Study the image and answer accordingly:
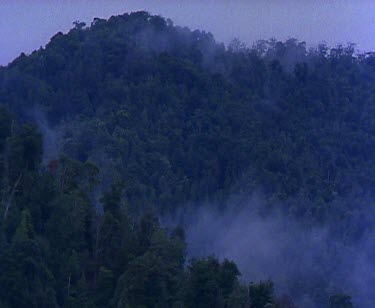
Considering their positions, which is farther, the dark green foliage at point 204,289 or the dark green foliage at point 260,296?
the dark green foliage at point 204,289

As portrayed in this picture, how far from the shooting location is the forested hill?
19.3 m

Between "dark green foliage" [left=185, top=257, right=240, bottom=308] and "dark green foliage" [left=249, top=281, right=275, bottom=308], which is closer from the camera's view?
"dark green foliage" [left=249, top=281, right=275, bottom=308]

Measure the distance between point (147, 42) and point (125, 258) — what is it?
795 inches

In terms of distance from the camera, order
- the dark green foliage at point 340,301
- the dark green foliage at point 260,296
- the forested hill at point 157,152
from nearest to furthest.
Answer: the dark green foliage at point 260,296 → the forested hill at point 157,152 → the dark green foliage at point 340,301

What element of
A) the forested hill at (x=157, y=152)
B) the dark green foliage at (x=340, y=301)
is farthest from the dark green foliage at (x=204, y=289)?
the dark green foliage at (x=340, y=301)

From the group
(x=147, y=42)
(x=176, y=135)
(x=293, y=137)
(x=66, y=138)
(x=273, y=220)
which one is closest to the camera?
(x=273, y=220)

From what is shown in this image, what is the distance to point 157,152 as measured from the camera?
32.2m

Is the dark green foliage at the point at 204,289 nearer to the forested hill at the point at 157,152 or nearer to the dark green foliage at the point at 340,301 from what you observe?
the forested hill at the point at 157,152

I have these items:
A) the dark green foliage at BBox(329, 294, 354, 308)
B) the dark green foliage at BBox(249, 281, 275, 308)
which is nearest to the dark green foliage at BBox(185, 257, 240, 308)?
the dark green foliage at BBox(249, 281, 275, 308)

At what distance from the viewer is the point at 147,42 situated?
4009 cm

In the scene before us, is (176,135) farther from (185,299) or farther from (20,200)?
(185,299)

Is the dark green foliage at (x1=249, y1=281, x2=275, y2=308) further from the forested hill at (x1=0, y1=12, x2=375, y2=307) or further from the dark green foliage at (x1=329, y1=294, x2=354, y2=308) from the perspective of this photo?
the dark green foliage at (x1=329, y1=294, x2=354, y2=308)

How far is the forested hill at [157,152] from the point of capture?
1934cm

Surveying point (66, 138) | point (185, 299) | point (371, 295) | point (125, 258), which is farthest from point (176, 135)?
point (185, 299)
